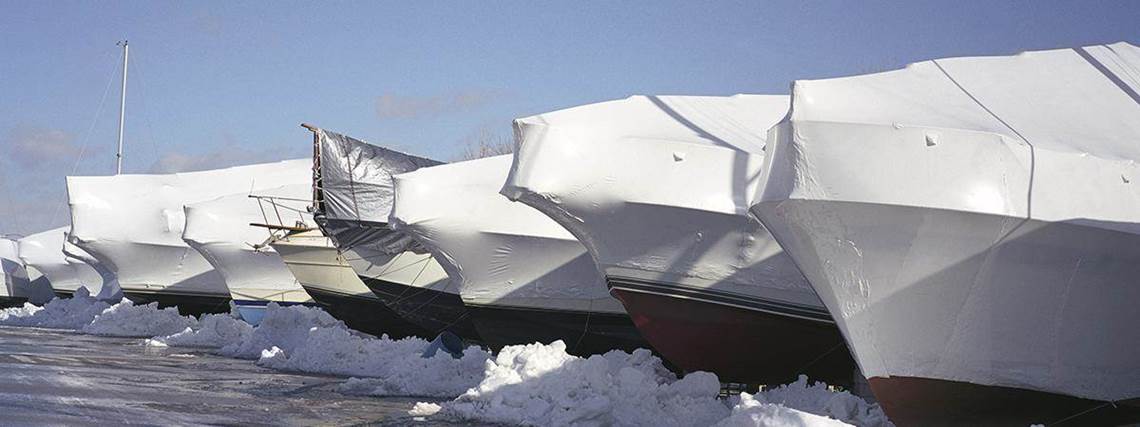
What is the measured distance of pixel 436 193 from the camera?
20141 millimetres

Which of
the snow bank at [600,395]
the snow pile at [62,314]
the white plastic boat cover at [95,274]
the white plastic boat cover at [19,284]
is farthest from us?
the white plastic boat cover at [19,284]

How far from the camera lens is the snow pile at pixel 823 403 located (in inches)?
453

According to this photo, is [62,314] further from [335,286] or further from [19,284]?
[335,286]

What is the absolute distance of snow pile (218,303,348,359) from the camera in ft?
88.1

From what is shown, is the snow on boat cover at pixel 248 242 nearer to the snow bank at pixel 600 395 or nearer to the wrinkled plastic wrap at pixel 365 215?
Answer: the wrinkled plastic wrap at pixel 365 215

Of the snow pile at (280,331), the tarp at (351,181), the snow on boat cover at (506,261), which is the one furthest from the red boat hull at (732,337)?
the snow pile at (280,331)

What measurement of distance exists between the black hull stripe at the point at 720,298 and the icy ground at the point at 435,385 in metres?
0.76

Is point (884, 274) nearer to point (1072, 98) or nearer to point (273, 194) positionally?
point (1072, 98)

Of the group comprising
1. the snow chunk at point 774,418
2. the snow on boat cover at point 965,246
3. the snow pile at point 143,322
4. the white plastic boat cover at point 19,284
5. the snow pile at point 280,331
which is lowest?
the white plastic boat cover at point 19,284

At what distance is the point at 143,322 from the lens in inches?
1431

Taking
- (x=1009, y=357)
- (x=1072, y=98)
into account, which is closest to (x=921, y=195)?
(x=1009, y=357)

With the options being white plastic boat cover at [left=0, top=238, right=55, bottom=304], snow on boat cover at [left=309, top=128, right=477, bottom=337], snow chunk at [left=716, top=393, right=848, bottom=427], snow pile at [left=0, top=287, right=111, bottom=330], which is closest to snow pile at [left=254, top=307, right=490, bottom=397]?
snow on boat cover at [left=309, top=128, right=477, bottom=337]

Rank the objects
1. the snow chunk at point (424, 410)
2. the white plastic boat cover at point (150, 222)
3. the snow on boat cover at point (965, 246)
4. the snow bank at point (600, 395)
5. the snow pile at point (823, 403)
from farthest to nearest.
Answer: the white plastic boat cover at point (150, 222) < the snow chunk at point (424, 410) < the snow bank at point (600, 395) < the snow pile at point (823, 403) < the snow on boat cover at point (965, 246)


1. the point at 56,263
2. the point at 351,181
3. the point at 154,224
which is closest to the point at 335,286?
the point at 351,181
